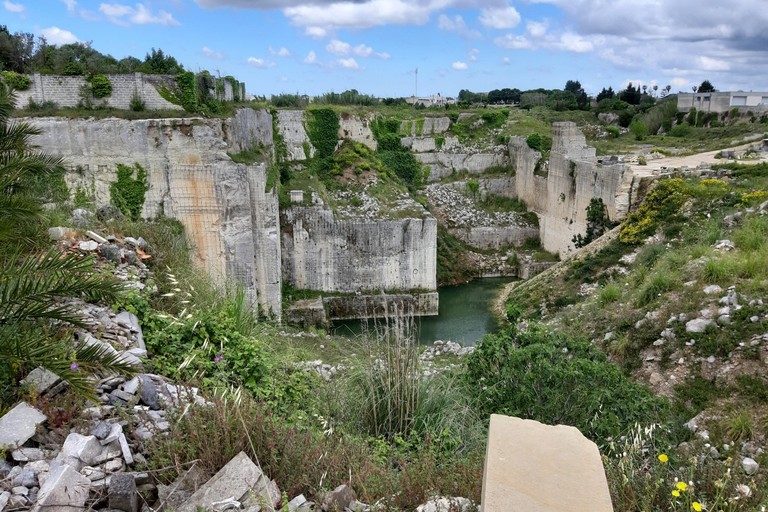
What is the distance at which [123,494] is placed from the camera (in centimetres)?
247

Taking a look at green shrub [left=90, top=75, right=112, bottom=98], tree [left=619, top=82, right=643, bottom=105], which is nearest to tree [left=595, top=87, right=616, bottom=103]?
tree [left=619, top=82, right=643, bottom=105]

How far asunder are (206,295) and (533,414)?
11.2 ft

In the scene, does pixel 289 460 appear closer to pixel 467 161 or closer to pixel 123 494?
pixel 123 494

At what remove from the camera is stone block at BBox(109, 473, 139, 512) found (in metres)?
2.47

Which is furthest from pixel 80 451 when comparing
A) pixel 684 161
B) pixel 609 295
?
pixel 684 161

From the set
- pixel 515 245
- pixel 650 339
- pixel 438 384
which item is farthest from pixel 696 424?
pixel 515 245

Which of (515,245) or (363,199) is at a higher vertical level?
(363,199)

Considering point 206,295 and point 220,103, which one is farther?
point 220,103

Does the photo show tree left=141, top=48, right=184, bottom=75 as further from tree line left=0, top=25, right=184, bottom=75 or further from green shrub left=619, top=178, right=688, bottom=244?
green shrub left=619, top=178, right=688, bottom=244

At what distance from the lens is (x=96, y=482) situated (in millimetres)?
2609

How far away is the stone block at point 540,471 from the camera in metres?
1.95

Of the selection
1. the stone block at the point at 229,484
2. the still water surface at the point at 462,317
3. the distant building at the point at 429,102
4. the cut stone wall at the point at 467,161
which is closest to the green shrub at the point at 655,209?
the still water surface at the point at 462,317

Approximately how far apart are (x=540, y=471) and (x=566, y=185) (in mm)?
19185

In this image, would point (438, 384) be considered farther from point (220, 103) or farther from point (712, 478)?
point (220, 103)
